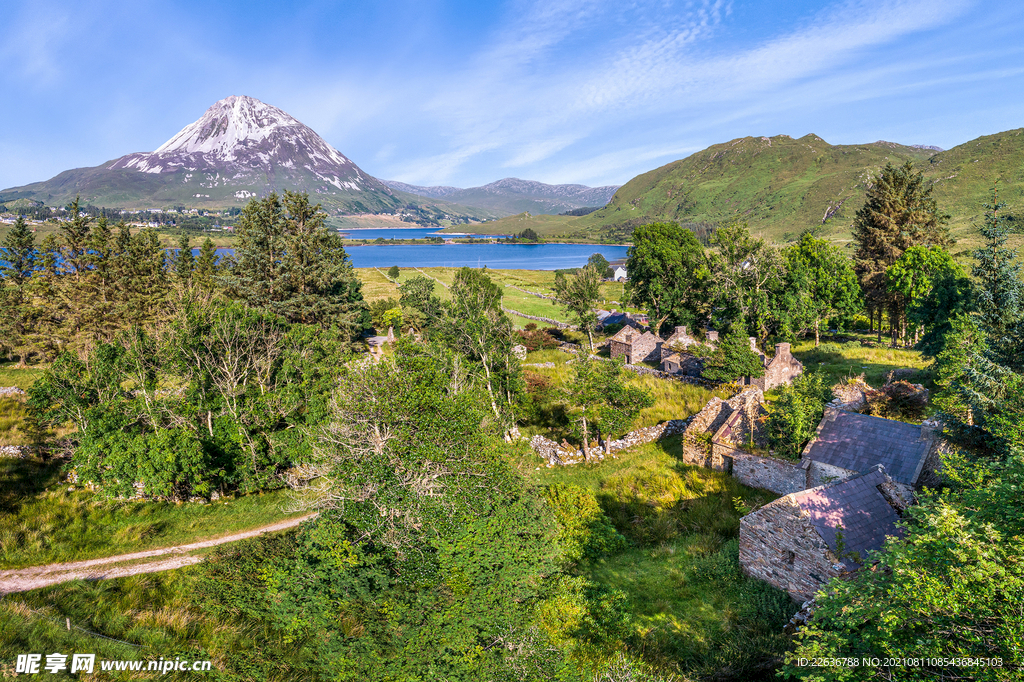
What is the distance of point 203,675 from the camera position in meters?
9.81

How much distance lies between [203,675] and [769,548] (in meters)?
14.6

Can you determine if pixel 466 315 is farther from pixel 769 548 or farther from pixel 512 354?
pixel 769 548

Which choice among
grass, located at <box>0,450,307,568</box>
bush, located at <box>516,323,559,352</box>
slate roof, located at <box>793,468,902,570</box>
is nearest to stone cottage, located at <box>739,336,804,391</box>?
slate roof, located at <box>793,468,902,570</box>

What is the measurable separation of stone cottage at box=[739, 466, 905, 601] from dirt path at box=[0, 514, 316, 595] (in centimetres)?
1761

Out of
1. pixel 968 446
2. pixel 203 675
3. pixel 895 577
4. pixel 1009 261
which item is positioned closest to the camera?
pixel 895 577

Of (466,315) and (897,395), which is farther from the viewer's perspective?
(466,315)

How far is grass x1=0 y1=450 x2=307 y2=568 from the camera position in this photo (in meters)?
14.6

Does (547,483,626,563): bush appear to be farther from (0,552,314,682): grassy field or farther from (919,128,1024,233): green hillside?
(919,128,1024,233): green hillside

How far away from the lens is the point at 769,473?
54.1 feet

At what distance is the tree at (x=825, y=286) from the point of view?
36594 mm

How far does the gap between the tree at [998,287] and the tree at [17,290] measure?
60869 millimetres

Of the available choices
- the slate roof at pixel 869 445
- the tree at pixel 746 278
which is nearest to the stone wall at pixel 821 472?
the slate roof at pixel 869 445

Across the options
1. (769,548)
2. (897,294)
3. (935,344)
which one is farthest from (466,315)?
(897,294)

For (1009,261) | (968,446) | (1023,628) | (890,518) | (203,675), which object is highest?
(1009,261)
